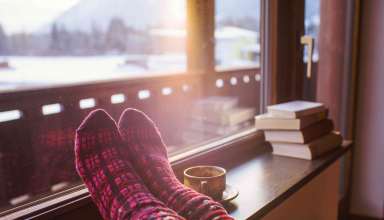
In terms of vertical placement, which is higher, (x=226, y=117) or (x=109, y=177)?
(x=109, y=177)

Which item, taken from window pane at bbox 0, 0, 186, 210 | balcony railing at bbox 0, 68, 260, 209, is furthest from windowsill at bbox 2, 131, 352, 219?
window pane at bbox 0, 0, 186, 210

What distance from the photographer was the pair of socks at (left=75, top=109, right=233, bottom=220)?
2.15 ft

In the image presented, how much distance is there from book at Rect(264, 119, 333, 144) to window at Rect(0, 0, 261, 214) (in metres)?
0.43

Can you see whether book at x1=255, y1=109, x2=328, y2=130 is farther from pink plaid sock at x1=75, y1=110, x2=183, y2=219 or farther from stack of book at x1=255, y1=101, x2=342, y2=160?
pink plaid sock at x1=75, y1=110, x2=183, y2=219

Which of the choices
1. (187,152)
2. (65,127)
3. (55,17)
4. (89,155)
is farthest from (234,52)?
(89,155)

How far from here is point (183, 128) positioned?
2.81m

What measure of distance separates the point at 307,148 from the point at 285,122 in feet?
0.39

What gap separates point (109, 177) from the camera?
2.36ft

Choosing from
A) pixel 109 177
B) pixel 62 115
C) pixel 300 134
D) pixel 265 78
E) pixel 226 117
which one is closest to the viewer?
pixel 109 177

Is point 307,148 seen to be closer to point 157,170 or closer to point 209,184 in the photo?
point 209,184

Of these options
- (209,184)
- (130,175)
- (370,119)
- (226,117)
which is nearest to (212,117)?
(226,117)

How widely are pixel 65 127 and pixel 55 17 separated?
3.42 feet

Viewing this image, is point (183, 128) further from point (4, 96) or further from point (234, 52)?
point (4, 96)

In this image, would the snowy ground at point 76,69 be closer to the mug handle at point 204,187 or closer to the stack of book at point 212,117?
the stack of book at point 212,117
